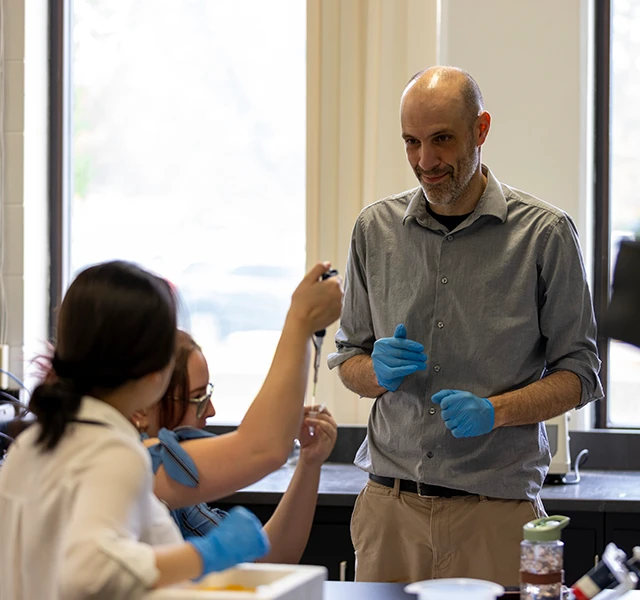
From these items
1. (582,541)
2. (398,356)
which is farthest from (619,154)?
(398,356)

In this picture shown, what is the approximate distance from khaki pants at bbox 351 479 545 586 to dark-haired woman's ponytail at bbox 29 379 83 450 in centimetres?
101

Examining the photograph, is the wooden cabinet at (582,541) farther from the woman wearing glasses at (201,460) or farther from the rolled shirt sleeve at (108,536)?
the rolled shirt sleeve at (108,536)

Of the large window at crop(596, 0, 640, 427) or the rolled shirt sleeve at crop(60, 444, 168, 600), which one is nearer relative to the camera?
the rolled shirt sleeve at crop(60, 444, 168, 600)

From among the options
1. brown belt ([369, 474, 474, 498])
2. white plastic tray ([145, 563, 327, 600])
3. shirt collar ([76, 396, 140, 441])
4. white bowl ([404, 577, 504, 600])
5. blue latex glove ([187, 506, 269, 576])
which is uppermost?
shirt collar ([76, 396, 140, 441])

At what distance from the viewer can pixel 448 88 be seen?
197 centimetres

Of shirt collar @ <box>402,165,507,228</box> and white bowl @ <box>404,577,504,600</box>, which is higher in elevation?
shirt collar @ <box>402,165,507,228</box>

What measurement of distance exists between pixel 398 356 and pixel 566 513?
2.87 ft

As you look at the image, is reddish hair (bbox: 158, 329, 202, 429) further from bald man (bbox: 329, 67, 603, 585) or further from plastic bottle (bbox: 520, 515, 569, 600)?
plastic bottle (bbox: 520, 515, 569, 600)

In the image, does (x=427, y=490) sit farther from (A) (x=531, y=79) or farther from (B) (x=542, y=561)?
(A) (x=531, y=79)

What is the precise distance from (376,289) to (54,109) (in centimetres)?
192

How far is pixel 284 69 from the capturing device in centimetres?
338

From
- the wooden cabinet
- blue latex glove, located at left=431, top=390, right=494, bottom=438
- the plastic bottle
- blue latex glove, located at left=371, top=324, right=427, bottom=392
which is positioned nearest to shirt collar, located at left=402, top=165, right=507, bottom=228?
A: blue latex glove, located at left=371, top=324, right=427, bottom=392

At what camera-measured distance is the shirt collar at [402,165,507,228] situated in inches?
78.3

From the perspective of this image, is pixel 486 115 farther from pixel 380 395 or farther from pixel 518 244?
pixel 380 395
